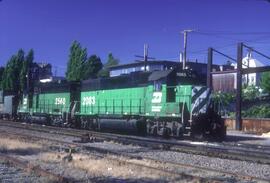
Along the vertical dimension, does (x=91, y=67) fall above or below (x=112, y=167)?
above

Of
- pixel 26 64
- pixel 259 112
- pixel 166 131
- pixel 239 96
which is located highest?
pixel 26 64

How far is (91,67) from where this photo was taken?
69.3m

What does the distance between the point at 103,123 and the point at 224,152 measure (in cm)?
1159

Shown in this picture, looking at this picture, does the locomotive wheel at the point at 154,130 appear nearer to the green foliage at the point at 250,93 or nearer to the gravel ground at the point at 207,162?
the gravel ground at the point at 207,162

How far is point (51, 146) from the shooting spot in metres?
16.8

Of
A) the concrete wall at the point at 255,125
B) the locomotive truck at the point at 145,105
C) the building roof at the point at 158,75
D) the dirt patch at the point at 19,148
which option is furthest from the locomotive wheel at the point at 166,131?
the concrete wall at the point at 255,125

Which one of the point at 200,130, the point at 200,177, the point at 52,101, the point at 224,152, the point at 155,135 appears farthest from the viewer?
the point at 52,101

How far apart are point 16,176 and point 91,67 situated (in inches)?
2343

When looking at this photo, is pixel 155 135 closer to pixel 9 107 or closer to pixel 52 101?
pixel 52 101

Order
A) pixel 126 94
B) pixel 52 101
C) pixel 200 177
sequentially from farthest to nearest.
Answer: pixel 52 101 → pixel 126 94 → pixel 200 177

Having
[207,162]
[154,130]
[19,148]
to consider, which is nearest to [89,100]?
[154,130]

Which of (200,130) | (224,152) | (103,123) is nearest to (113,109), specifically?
(103,123)

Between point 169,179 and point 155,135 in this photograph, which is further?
point 155,135

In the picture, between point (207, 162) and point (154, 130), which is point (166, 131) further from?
point (207, 162)
